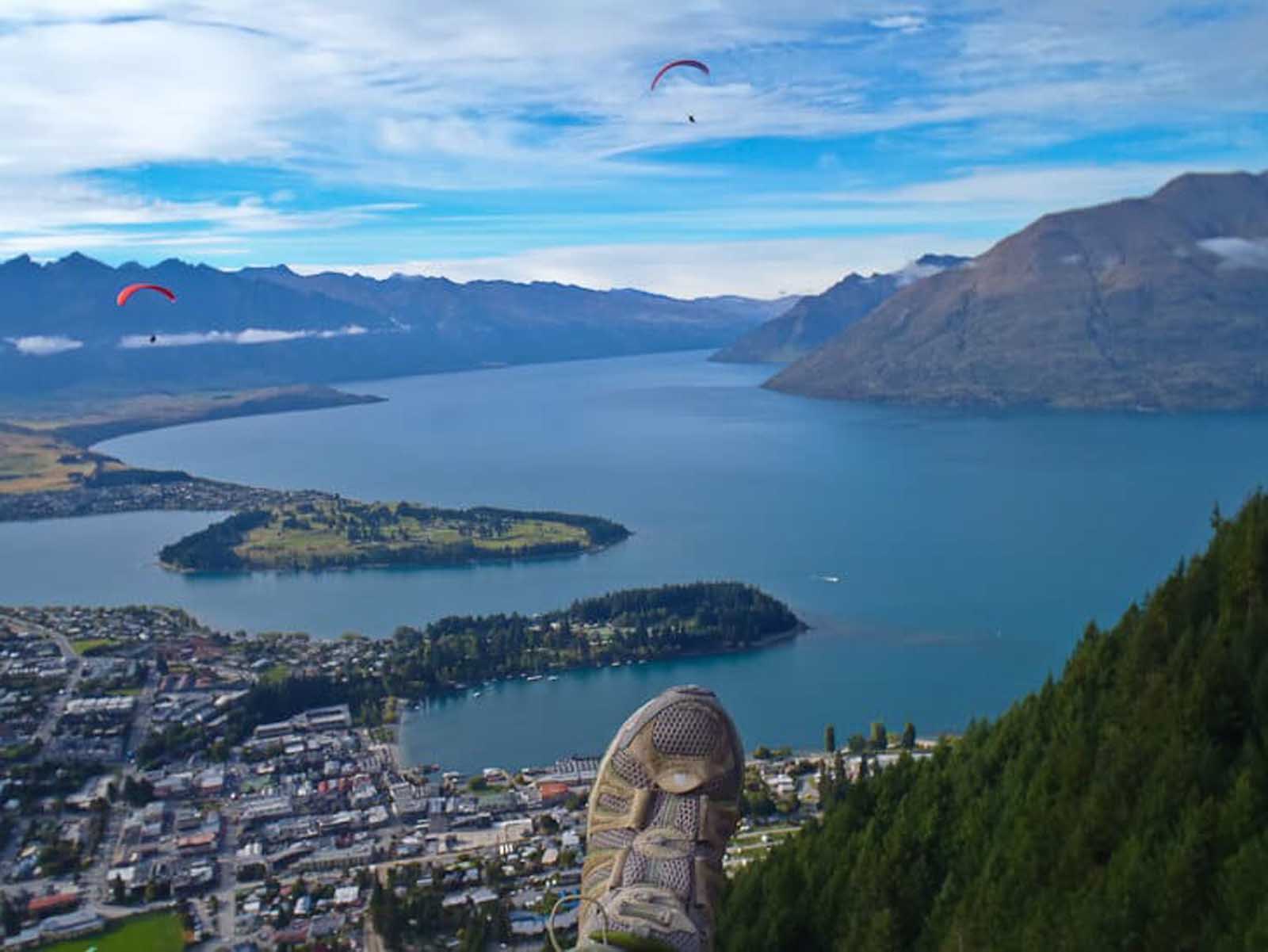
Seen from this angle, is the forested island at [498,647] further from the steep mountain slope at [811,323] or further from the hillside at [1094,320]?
the steep mountain slope at [811,323]

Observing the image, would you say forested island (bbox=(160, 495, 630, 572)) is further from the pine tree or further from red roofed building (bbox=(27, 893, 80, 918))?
red roofed building (bbox=(27, 893, 80, 918))

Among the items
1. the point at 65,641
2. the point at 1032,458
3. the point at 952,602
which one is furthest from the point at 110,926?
the point at 1032,458

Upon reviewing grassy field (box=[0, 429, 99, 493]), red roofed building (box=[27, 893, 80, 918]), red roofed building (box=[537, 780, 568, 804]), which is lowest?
red roofed building (box=[27, 893, 80, 918])

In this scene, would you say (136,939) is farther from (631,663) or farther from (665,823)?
(631,663)

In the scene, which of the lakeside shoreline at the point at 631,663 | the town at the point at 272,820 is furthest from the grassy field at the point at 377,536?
the town at the point at 272,820

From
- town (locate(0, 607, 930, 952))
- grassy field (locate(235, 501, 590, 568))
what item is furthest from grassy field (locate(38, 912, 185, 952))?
grassy field (locate(235, 501, 590, 568))

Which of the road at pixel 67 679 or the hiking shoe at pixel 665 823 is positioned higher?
the hiking shoe at pixel 665 823

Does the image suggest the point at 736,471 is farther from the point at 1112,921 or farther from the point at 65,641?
the point at 1112,921
